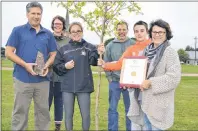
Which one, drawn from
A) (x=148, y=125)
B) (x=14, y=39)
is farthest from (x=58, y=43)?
(x=148, y=125)

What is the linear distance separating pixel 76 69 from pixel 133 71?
1.23m

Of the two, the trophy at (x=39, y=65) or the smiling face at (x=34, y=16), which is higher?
the smiling face at (x=34, y=16)

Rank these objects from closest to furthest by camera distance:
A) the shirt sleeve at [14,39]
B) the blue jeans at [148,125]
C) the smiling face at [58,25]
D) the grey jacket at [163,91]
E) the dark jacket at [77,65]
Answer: the grey jacket at [163,91]
the blue jeans at [148,125]
the shirt sleeve at [14,39]
the dark jacket at [77,65]
the smiling face at [58,25]

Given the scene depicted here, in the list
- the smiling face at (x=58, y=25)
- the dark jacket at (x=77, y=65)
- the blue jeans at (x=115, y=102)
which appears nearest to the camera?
the dark jacket at (x=77, y=65)

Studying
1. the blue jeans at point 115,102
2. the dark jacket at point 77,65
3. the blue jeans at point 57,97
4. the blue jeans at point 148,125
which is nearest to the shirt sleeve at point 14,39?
the dark jacket at point 77,65

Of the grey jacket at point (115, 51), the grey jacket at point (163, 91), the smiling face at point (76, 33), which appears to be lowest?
the grey jacket at point (163, 91)

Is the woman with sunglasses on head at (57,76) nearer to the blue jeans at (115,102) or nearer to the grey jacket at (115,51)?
the grey jacket at (115,51)

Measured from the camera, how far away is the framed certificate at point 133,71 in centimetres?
516

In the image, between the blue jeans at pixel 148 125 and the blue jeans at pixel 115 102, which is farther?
the blue jeans at pixel 115 102

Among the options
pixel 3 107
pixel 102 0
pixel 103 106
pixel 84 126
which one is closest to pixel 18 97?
pixel 84 126

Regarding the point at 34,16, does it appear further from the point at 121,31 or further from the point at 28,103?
the point at 121,31

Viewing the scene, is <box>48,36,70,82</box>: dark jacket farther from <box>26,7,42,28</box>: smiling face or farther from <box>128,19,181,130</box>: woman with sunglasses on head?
<box>128,19,181,130</box>: woman with sunglasses on head

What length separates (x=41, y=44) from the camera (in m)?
6.06

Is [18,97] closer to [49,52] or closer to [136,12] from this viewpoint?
[49,52]
